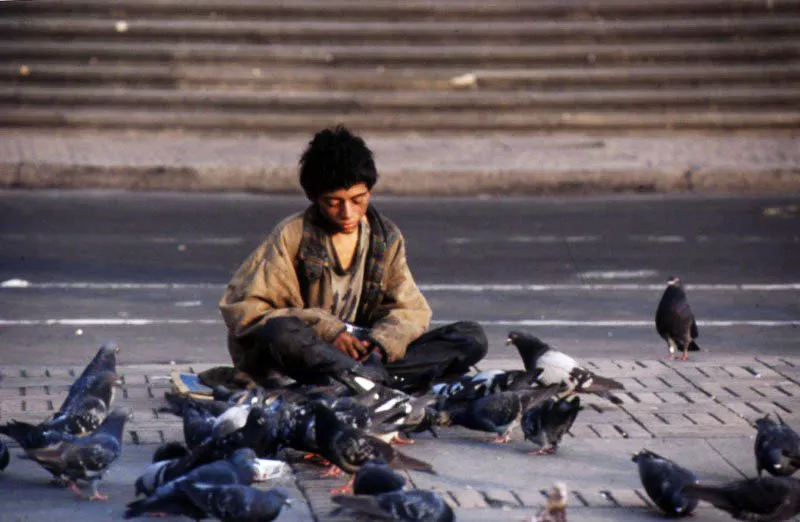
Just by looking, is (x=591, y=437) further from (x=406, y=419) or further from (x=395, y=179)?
(x=395, y=179)

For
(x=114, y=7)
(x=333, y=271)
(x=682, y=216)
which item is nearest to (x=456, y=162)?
(x=682, y=216)

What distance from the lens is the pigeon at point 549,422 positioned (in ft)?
22.8

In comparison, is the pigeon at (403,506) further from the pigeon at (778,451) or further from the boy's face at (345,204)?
the boy's face at (345,204)

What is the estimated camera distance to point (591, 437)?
7.39 m

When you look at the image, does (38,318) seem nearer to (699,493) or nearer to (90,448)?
(90,448)

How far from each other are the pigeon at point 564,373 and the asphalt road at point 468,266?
1834 mm

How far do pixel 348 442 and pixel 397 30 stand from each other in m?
16.4

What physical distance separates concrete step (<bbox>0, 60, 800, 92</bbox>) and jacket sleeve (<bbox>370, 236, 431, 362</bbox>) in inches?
539

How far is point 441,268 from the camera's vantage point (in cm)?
1369

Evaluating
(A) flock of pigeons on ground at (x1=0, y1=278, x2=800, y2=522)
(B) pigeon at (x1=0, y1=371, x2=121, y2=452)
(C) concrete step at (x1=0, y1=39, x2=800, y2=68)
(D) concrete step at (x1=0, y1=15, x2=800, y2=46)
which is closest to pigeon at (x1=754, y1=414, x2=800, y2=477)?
(A) flock of pigeons on ground at (x1=0, y1=278, x2=800, y2=522)

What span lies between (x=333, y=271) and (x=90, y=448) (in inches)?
86.6

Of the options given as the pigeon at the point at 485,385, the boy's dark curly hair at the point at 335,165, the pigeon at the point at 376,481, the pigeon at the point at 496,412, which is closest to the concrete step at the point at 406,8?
the boy's dark curly hair at the point at 335,165

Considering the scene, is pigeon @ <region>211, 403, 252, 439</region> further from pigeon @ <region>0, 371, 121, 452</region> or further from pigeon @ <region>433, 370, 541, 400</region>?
pigeon @ <region>433, 370, 541, 400</region>

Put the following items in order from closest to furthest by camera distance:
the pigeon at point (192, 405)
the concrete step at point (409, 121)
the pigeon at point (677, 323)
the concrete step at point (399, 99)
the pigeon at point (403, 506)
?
the pigeon at point (403, 506)
the pigeon at point (192, 405)
the pigeon at point (677, 323)
the concrete step at point (409, 121)
the concrete step at point (399, 99)
